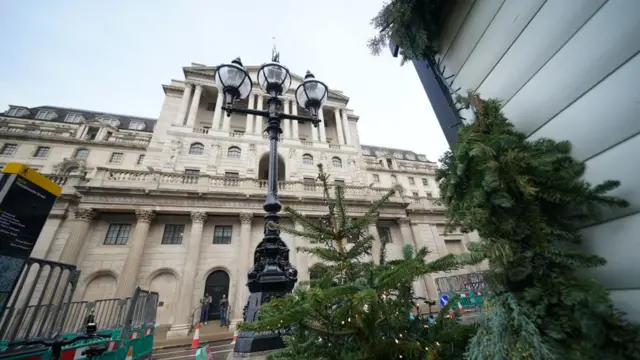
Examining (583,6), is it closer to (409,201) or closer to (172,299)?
(172,299)

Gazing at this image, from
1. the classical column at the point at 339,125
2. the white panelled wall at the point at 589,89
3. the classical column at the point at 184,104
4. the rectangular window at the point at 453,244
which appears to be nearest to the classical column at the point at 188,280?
the classical column at the point at 184,104

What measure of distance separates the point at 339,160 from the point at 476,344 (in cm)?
2021

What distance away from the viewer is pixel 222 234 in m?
14.1

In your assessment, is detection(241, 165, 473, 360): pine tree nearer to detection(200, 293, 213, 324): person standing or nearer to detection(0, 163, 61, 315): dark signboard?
detection(0, 163, 61, 315): dark signboard

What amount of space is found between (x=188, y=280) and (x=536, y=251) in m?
14.1

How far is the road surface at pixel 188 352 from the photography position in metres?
7.30

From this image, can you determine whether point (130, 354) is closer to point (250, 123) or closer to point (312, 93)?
point (312, 93)

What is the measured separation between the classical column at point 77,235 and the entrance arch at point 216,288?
6.40m

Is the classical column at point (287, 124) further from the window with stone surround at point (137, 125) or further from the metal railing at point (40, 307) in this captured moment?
the window with stone surround at point (137, 125)

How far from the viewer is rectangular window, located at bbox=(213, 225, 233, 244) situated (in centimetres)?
1388

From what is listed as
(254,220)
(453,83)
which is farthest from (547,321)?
(254,220)

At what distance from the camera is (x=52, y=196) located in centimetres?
363

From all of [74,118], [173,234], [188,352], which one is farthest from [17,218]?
[74,118]

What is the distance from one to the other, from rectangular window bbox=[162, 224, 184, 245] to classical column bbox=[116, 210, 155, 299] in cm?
104
